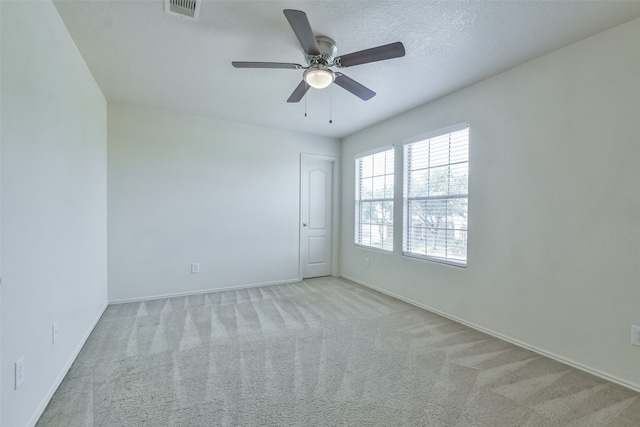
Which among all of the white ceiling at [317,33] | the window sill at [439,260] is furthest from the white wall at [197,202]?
the window sill at [439,260]

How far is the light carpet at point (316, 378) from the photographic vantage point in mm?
1669

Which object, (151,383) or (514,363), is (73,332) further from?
(514,363)

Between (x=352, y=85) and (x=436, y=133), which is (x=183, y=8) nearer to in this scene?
(x=352, y=85)

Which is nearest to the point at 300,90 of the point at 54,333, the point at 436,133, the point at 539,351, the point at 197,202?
the point at 436,133

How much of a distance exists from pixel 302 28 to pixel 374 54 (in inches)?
20.6

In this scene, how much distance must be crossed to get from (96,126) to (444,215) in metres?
3.95

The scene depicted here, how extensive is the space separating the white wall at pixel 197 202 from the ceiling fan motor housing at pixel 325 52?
8.10 ft

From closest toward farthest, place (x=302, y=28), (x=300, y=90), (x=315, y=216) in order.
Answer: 1. (x=302, y=28)
2. (x=300, y=90)
3. (x=315, y=216)

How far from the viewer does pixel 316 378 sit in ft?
6.68

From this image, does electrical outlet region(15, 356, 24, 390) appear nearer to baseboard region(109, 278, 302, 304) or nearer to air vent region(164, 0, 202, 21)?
air vent region(164, 0, 202, 21)

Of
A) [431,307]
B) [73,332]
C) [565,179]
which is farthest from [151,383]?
[565,179]

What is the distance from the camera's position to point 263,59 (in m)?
2.49

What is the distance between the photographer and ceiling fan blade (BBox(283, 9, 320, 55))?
4.94ft

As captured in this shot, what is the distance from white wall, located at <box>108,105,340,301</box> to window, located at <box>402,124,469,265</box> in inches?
75.2
